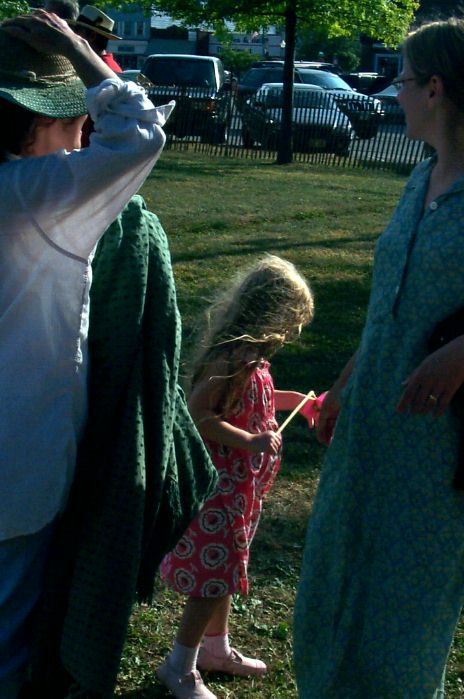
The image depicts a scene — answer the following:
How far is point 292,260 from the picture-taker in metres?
9.31

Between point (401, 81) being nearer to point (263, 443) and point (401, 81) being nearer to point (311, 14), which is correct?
point (263, 443)

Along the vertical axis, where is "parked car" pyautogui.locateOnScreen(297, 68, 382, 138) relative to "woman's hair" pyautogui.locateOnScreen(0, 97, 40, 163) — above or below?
above

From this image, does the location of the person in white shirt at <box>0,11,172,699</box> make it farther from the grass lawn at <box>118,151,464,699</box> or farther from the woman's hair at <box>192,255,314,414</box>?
the grass lawn at <box>118,151,464,699</box>

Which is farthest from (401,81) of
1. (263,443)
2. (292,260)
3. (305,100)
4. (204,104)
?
(305,100)

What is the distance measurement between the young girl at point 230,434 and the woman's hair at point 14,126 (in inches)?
46.0

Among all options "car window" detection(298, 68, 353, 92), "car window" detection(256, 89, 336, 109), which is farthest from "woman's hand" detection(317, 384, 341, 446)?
"car window" detection(298, 68, 353, 92)

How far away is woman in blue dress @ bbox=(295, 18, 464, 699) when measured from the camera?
2.46 meters

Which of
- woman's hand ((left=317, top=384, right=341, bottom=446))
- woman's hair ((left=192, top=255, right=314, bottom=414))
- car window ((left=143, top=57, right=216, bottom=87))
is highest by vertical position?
car window ((left=143, top=57, right=216, bottom=87))

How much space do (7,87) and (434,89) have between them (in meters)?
0.99

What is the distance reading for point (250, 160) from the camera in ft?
64.8

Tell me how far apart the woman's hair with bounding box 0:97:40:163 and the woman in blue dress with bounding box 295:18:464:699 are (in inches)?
36.2

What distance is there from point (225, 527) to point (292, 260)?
6.24 meters

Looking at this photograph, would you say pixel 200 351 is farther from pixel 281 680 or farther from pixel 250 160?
pixel 250 160

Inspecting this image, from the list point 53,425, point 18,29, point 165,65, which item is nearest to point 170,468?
point 53,425
